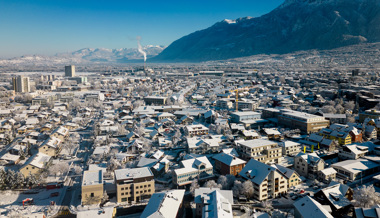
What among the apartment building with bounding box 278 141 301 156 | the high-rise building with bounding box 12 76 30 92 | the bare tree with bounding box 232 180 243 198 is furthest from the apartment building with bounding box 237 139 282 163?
the high-rise building with bounding box 12 76 30 92

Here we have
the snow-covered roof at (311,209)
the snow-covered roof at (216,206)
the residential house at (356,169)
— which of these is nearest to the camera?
the snow-covered roof at (311,209)

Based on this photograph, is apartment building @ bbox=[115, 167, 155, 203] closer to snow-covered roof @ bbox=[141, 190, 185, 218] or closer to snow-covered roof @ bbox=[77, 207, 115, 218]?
snow-covered roof @ bbox=[141, 190, 185, 218]

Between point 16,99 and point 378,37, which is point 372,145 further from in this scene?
point 378,37

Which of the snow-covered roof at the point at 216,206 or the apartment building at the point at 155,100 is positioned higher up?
the apartment building at the point at 155,100

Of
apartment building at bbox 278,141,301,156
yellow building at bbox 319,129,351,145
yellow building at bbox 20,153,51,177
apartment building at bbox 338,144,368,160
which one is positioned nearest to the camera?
yellow building at bbox 20,153,51,177

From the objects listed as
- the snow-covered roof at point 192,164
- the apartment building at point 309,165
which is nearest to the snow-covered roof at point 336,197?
the apartment building at point 309,165

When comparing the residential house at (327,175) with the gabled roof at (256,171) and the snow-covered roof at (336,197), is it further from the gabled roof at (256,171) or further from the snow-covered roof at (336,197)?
the gabled roof at (256,171)
